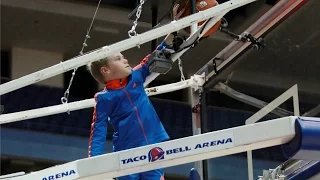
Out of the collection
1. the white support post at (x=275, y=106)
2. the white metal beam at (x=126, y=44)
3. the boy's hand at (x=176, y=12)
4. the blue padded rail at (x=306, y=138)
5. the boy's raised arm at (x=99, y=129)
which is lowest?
the blue padded rail at (x=306, y=138)

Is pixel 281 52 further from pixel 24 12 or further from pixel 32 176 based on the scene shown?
pixel 24 12

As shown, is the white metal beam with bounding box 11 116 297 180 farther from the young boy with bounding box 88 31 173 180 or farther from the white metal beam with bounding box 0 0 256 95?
the young boy with bounding box 88 31 173 180

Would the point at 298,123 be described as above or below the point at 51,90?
below

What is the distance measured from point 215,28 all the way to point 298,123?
51.6 inches

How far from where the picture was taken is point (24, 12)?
10500 millimetres

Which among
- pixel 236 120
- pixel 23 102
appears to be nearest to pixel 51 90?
pixel 23 102

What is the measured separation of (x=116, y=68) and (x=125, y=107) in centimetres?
18

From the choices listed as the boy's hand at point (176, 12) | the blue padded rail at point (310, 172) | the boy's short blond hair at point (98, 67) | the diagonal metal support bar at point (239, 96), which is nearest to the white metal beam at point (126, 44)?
the boy's short blond hair at point (98, 67)

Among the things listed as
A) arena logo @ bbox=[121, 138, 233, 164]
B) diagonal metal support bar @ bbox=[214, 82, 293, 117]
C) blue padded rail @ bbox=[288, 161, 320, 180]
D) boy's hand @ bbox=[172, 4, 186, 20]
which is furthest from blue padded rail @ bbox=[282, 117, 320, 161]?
diagonal metal support bar @ bbox=[214, 82, 293, 117]

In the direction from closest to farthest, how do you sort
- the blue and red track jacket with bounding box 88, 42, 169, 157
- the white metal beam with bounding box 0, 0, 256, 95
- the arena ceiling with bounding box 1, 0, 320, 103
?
1. the white metal beam with bounding box 0, 0, 256, 95
2. the blue and red track jacket with bounding box 88, 42, 169, 157
3. the arena ceiling with bounding box 1, 0, 320, 103

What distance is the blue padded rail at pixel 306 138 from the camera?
2598mm

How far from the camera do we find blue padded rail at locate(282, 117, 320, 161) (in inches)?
102

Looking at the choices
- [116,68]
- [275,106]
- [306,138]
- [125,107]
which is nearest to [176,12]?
[116,68]

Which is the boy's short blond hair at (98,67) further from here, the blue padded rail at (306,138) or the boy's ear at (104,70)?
the blue padded rail at (306,138)
